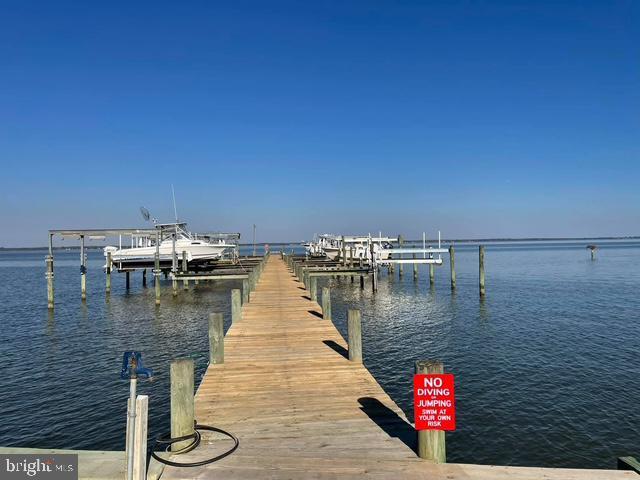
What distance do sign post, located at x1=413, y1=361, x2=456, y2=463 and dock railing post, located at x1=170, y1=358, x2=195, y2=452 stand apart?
3053 millimetres

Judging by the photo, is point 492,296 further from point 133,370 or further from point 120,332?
point 133,370

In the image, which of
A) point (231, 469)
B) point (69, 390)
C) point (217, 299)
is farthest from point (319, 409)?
point (217, 299)

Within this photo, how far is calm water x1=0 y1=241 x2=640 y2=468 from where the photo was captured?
30.1 ft

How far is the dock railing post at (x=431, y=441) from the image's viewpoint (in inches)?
200

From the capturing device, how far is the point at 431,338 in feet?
58.5

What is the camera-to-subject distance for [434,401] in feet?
16.6

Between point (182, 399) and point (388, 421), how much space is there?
3052mm

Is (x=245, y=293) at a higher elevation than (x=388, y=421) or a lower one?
higher

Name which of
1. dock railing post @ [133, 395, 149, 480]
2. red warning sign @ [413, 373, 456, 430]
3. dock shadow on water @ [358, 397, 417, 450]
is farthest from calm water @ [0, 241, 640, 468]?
dock railing post @ [133, 395, 149, 480]

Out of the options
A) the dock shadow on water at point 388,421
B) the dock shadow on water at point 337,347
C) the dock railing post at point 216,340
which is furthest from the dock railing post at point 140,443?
the dock shadow on water at point 337,347

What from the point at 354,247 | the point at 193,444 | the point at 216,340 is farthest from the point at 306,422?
the point at 354,247

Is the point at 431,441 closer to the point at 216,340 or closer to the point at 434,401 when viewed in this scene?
the point at 434,401

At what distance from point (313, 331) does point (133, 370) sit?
28.1 feet

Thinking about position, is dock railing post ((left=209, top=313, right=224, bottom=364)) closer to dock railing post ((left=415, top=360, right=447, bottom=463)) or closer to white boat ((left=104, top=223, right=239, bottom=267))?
dock railing post ((left=415, top=360, right=447, bottom=463))
